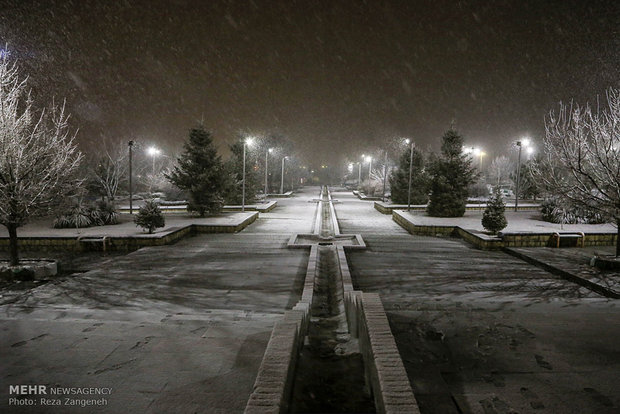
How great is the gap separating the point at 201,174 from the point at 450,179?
1375 centimetres

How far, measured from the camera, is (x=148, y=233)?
48.2 ft

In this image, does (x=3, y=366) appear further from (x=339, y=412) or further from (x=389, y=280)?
(x=389, y=280)

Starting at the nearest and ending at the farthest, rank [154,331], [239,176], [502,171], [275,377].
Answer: [275,377] < [154,331] < [239,176] < [502,171]

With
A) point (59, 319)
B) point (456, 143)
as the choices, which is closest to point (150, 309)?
point (59, 319)

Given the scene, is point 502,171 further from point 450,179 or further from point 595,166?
point 595,166

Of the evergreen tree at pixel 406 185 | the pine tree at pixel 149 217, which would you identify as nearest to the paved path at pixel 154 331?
the pine tree at pixel 149 217

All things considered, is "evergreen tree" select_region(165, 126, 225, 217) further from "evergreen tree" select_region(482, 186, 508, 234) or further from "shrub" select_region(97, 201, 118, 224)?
"evergreen tree" select_region(482, 186, 508, 234)

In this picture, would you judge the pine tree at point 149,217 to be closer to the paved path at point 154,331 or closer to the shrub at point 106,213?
the paved path at point 154,331

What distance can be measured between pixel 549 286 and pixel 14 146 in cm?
1268

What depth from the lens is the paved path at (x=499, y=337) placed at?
4105 millimetres

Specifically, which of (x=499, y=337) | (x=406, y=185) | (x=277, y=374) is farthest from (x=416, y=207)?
(x=277, y=374)

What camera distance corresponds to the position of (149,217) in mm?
14562

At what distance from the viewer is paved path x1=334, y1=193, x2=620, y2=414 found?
411 cm

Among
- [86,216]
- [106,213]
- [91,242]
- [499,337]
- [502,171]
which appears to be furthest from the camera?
[502,171]
